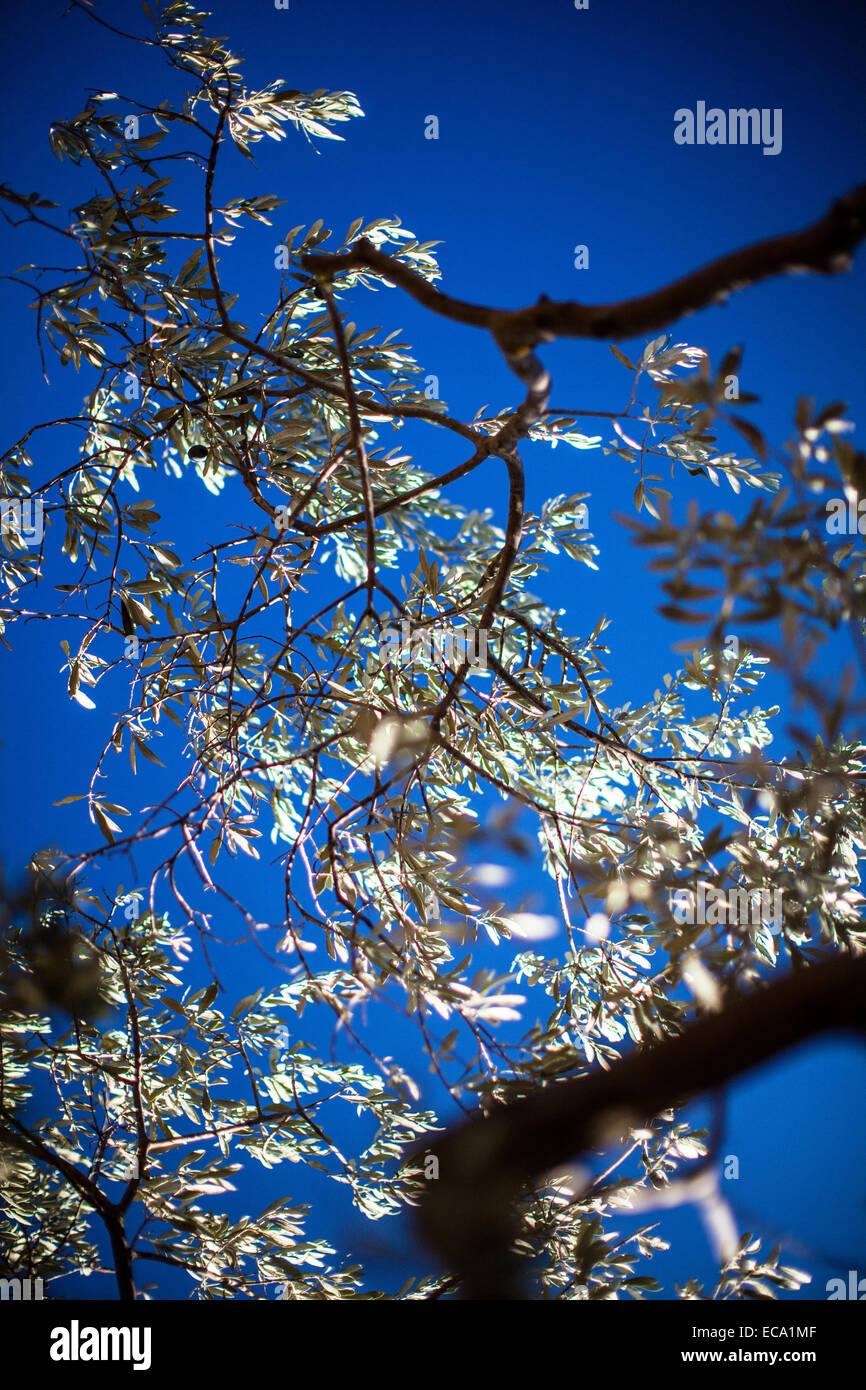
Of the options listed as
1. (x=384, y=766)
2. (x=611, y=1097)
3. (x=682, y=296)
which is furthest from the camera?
(x=384, y=766)

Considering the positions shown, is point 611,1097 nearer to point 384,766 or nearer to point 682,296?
point 682,296

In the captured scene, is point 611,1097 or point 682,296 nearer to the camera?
point 611,1097

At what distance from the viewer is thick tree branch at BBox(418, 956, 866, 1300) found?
54cm

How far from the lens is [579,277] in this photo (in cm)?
453

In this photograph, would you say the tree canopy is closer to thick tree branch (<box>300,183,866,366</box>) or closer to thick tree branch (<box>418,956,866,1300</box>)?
thick tree branch (<box>300,183,866,366</box>)

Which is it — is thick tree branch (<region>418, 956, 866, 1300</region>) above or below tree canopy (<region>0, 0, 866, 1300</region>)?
below

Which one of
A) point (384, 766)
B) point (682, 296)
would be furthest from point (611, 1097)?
point (384, 766)

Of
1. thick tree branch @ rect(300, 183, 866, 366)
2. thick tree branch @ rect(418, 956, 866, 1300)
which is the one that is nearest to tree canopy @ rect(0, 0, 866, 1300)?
thick tree branch @ rect(300, 183, 866, 366)

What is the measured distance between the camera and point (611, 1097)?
542 mm

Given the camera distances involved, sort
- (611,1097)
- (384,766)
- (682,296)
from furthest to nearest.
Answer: (384,766) < (682,296) < (611,1097)

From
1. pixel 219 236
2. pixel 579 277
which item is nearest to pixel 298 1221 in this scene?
pixel 219 236

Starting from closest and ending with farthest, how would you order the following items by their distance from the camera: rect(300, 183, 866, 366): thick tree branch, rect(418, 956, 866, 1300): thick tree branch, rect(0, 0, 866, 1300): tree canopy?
rect(418, 956, 866, 1300): thick tree branch → rect(300, 183, 866, 366): thick tree branch → rect(0, 0, 866, 1300): tree canopy
